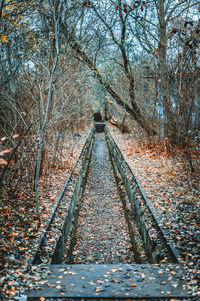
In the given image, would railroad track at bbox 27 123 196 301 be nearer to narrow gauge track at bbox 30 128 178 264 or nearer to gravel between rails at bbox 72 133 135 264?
narrow gauge track at bbox 30 128 178 264

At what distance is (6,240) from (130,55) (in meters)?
10.5

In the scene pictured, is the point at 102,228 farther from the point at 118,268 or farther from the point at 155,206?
the point at 118,268

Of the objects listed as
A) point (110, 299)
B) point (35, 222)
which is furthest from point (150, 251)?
point (35, 222)

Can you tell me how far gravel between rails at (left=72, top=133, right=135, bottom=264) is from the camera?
5426 millimetres

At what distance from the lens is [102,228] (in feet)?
21.7

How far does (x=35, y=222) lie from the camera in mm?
4992

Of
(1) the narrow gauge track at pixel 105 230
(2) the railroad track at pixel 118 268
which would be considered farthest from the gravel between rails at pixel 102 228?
(2) the railroad track at pixel 118 268

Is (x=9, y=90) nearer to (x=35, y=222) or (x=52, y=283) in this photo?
(x=35, y=222)

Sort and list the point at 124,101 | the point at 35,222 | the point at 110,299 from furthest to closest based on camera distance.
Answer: the point at 124,101 < the point at 35,222 < the point at 110,299

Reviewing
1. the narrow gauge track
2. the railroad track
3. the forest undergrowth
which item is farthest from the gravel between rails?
the forest undergrowth

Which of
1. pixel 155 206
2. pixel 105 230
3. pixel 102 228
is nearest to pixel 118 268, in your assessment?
pixel 155 206

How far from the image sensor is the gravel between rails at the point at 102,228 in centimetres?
543

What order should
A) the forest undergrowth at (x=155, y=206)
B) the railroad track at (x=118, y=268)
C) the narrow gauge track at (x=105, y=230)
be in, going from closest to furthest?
the railroad track at (x=118, y=268)
the forest undergrowth at (x=155, y=206)
the narrow gauge track at (x=105, y=230)

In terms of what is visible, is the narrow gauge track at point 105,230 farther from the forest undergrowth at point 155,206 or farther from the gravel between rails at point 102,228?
the forest undergrowth at point 155,206
